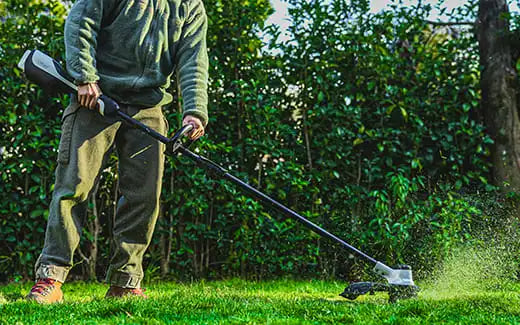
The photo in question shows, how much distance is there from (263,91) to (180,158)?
2.71 ft

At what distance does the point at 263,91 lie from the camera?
14.3 feet

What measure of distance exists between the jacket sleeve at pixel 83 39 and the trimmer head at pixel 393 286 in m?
1.70

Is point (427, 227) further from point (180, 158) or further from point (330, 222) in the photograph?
point (180, 158)

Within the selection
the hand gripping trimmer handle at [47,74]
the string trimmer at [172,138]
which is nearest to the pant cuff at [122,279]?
the string trimmer at [172,138]

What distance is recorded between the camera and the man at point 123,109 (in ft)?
9.12

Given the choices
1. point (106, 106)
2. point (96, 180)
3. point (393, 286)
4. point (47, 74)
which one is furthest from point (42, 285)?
point (393, 286)

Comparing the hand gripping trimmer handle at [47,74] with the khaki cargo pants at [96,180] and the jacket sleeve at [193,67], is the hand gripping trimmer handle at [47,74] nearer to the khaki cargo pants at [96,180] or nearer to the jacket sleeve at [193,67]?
the khaki cargo pants at [96,180]

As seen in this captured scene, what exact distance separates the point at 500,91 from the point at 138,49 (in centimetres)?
310

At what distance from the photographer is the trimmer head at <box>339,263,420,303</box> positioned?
114 inches

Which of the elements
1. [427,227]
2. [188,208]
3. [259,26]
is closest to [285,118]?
[259,26]

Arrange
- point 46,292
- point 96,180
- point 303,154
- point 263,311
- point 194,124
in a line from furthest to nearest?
point 303,154 → point 194,124 → point 96,180 → point 46,292 → point 263,311

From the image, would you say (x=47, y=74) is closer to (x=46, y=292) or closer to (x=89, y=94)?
(x=89, y=94)

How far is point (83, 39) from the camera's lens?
2.79 m

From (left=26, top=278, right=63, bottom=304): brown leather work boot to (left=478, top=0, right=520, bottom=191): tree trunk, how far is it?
11.1 feet
